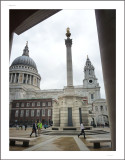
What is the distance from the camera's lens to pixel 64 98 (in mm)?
17766

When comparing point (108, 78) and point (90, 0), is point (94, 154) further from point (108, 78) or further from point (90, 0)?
point (90, 0)

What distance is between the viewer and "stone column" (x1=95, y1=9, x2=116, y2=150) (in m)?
4.71

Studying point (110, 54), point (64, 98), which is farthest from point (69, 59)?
point (110, 54)

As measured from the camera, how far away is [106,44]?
16.7ft

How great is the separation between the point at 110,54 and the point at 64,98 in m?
13.5

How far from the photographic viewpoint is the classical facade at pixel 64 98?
682 inches

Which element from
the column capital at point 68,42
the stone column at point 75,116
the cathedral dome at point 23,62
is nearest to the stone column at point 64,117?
the stone column at point 75,116

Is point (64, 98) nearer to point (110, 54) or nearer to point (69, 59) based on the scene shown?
point (69, 59)

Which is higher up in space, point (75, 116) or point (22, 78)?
point (22, 78)

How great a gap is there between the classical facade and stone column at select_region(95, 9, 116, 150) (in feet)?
40.0

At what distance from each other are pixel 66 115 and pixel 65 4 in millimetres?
14743

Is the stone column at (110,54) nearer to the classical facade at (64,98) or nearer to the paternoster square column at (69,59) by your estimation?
the classical facade at (64,98)

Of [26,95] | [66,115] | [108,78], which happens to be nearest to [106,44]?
[108,78]

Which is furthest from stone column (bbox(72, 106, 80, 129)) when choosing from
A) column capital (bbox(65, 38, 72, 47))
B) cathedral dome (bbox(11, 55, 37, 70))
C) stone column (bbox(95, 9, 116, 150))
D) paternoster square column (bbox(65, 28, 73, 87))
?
cathedral dome (bbox(11, 55, 37, 70))
